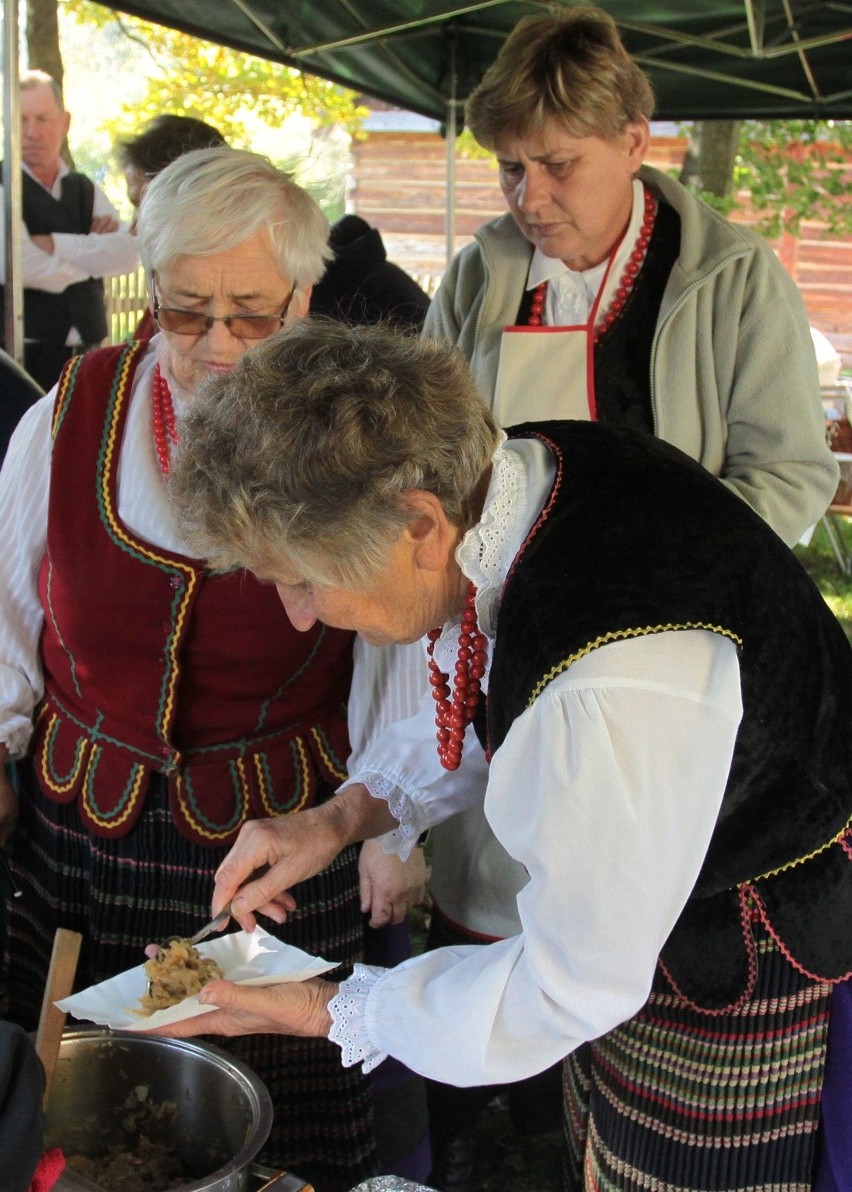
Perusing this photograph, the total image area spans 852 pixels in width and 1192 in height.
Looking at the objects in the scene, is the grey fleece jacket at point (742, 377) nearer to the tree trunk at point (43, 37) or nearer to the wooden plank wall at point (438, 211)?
the tree trunk at point (43, 37)

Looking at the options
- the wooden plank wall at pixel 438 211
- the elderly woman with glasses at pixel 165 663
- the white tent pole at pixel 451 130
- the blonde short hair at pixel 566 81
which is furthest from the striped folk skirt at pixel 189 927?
the wooden plank wall at pixel 438 211

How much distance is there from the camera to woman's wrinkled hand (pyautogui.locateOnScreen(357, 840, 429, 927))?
6.63 feet

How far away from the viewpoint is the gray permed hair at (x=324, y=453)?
49.9 inches

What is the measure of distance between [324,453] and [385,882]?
97 cm

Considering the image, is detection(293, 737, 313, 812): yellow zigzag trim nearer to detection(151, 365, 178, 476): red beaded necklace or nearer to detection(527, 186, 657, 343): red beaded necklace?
detection(151, 365, 178, 476): red beaded necklace

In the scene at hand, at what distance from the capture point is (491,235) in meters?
2.53

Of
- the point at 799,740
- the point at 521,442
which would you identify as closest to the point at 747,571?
the point at 799,740

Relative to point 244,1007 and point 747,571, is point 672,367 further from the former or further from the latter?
point 244,1007

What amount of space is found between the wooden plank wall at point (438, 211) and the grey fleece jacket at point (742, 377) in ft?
38.3

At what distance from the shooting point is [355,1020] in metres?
1.47

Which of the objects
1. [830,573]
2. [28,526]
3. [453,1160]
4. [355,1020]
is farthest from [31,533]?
[830,573]

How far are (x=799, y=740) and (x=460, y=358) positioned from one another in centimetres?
55

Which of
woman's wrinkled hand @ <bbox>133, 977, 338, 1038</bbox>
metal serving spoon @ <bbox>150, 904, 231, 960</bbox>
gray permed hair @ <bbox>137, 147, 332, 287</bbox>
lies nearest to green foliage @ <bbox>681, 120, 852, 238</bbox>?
gray permed hair @ <bbox>137, 147, 332, 287</bbox>

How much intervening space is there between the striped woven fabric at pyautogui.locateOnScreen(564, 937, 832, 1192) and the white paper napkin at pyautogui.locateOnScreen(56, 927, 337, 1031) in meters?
0.40
